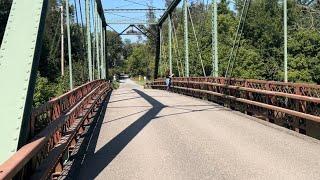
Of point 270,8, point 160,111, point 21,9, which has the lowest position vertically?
point 160,111

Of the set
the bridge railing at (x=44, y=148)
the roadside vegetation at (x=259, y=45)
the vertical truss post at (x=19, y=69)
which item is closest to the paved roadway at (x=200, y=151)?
the bridge railing at (x=44, y=148)

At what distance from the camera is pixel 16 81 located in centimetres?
562

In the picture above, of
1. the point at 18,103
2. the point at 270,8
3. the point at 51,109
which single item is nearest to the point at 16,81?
the point at 18,103

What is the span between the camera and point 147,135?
463 inches

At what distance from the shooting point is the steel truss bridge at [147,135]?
222 inches

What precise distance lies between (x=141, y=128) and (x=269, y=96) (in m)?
3.38

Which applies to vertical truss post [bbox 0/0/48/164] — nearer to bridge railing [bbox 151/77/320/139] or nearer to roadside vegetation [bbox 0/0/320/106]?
bridge railing [bbox 151/77/320/139]

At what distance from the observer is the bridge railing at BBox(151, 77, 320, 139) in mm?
11070

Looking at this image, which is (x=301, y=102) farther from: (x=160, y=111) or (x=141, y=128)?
(x=160, y=111)

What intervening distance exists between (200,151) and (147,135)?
244 centimetres

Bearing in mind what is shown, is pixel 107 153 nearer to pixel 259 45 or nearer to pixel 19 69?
pixel 19 69

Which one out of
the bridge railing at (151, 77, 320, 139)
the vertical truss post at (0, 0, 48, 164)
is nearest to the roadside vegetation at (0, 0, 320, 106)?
the bridge railing at (151, 77, 320, 139)

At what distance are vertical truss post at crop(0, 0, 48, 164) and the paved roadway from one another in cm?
245

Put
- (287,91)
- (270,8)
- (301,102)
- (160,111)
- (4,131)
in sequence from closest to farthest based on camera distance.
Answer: (4,131) → (301,102) → (287,91) → (160,111) → (270,8)
